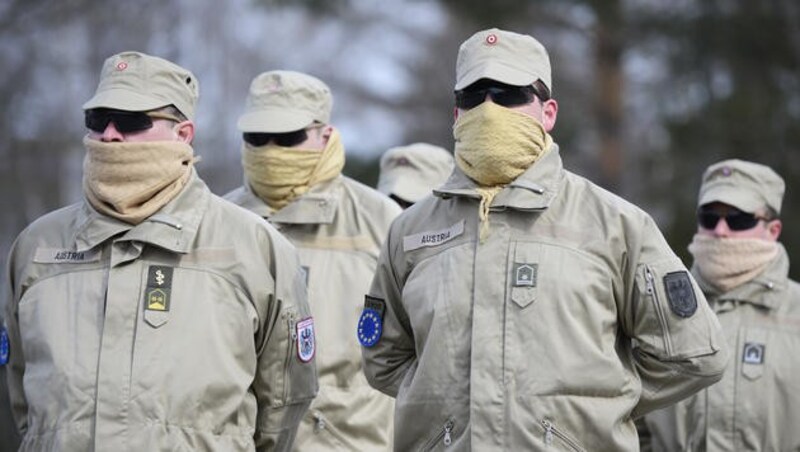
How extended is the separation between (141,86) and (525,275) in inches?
71.6

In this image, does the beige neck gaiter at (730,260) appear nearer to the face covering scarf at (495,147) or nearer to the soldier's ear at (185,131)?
the face covering scarf at (495,147)

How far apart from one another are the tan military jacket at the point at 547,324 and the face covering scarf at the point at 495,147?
49 mm

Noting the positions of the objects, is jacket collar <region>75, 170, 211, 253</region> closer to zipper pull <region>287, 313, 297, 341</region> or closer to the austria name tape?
zipper pull <region>287, 313, 297, 341</region>

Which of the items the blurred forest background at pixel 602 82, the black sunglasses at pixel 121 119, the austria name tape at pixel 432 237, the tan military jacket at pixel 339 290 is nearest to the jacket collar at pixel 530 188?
the austria name tape at pixel 432 237

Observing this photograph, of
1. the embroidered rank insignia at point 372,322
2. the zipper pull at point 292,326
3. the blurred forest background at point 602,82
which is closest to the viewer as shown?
the zipper pull at point 292,326

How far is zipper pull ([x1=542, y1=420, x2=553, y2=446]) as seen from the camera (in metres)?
5.89

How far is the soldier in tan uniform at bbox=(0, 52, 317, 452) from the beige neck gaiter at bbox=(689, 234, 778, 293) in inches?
105

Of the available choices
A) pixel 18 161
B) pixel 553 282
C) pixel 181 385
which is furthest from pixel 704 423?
pixel 18 161

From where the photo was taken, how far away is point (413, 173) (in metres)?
10.4

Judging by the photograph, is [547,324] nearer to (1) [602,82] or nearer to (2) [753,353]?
(2) [753,353]

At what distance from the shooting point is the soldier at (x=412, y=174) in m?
10.3

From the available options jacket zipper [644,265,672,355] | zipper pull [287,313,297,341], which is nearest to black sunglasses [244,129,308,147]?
zipper pull [287,313,297,341]

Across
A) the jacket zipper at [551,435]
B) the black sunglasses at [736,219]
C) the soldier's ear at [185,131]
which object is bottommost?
the jacket zipper at [551,435]

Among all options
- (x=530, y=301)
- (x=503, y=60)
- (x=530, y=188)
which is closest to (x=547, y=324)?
(x=530, y=301)
